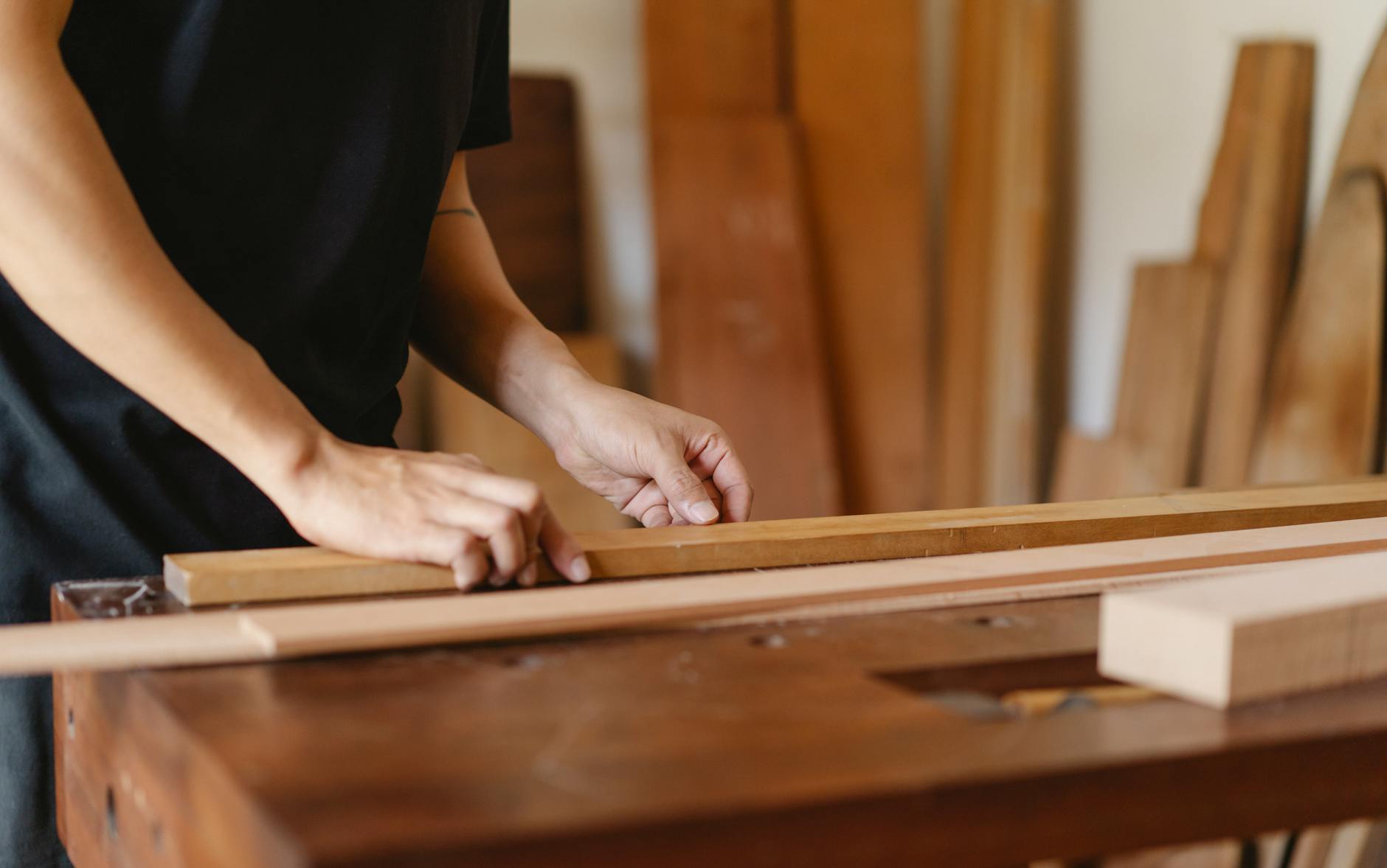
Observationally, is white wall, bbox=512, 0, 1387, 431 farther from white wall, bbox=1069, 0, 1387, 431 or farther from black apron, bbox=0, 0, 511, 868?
black apron, bbox=0, 0, 511, 868

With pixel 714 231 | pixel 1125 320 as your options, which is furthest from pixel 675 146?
pixel 1125 320

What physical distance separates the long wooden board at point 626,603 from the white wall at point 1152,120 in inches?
72.8

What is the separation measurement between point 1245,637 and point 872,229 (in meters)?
3.16

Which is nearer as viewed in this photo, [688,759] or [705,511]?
[688,759]

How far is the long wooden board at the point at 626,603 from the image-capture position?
70cm

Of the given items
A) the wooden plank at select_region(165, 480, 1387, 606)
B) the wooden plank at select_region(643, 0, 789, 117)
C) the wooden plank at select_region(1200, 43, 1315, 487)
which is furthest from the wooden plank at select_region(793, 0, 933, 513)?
the wooden plank at select_region(165, 480, 1387, 606)

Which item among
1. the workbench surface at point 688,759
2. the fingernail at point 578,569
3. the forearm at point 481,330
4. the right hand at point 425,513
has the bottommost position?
the workbench surface at point 688,759

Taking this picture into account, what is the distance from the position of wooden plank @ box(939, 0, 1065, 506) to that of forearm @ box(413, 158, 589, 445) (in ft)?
7.36

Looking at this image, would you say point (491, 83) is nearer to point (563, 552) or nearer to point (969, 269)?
point (563, 552)

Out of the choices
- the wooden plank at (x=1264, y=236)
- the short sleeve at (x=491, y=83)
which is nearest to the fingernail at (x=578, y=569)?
the short sleeve at (x=491, y=83)

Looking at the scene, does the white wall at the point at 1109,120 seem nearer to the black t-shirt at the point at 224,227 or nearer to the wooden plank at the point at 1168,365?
the wooden plank at the point at 1168,365

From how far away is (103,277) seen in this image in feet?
2.78

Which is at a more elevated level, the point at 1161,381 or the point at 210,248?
the point at 210,248

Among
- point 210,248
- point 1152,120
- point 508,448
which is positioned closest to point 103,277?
point 210,248
